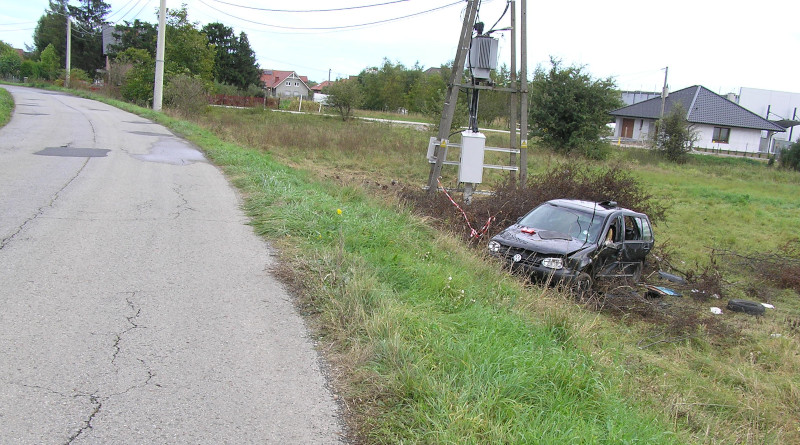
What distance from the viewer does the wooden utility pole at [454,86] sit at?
1502cm

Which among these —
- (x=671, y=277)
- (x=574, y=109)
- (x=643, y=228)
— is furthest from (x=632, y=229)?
(x=574, y=109)

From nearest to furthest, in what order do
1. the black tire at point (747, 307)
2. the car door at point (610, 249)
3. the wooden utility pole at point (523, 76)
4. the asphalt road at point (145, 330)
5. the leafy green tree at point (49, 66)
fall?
the asphalt road at point (145, 330) < the black tire at point (747, 307) < the car door at point (610, 249) < the wooden utility pole at point (523, 76) < the leafy green tree at point (49, 66)

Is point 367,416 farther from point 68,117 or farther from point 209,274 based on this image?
point 68,117

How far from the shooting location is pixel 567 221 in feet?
35.7

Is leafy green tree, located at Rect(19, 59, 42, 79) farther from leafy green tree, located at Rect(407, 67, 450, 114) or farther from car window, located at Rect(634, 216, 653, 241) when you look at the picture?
car window, located at Rect(634, 216, 653, 241)

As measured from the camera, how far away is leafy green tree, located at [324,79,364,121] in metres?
48.8

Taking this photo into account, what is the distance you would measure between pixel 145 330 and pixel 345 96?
45788 millimetres

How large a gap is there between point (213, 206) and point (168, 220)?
50.0 inches

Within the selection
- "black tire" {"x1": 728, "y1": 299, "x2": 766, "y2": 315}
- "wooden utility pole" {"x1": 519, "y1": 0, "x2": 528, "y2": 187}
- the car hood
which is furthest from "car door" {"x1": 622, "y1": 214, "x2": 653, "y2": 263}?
"wooden utility pole" {"x1": 519, "y1": 0, "x2": 528, "y2": 187}

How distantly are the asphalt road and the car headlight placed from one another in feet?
14.5

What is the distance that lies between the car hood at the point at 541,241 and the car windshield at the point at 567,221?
0.28 meters

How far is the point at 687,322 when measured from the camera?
8336mm

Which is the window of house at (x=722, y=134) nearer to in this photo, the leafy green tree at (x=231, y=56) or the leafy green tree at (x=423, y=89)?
the leafy green tree at (x=423, y=89)

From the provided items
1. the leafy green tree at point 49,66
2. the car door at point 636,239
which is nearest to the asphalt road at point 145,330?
the car door at point 636,239
